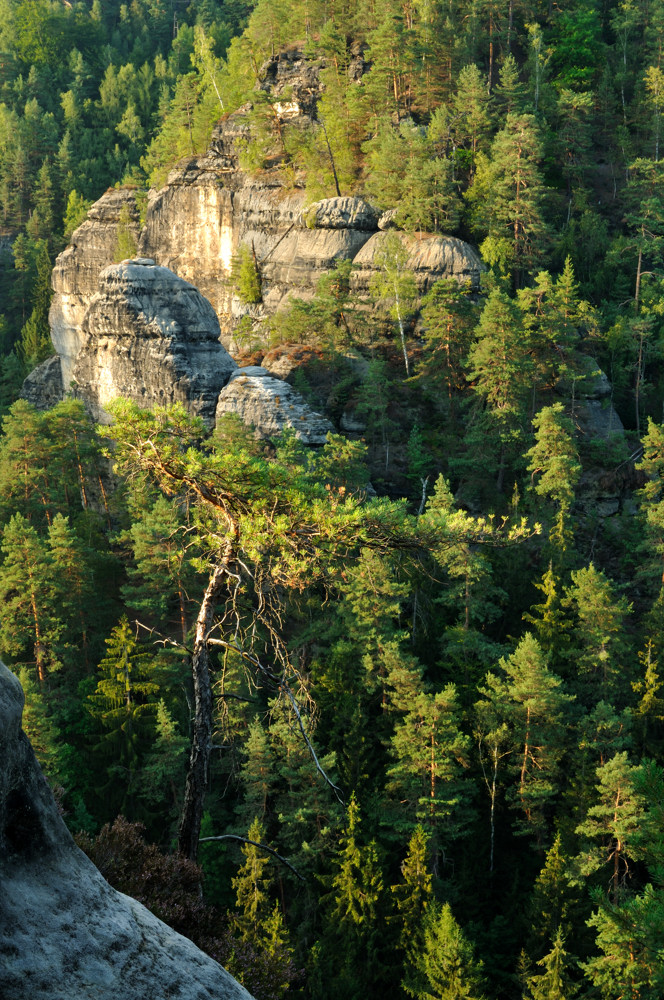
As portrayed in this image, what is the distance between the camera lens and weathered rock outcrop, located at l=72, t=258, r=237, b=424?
4066 centimetres

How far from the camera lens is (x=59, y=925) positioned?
4.11 m

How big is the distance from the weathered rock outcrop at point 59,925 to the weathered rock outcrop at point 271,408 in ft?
103

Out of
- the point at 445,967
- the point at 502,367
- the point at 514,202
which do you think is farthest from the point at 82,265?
the point at 445,967

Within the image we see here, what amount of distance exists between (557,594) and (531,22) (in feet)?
149

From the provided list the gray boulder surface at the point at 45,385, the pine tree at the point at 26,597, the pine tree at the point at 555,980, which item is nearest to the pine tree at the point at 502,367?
the pine tree at the point at 26,597

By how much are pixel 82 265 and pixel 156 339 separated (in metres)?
24.7

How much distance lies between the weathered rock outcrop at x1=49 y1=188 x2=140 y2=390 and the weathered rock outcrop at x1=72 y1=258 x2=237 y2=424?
44.0ft

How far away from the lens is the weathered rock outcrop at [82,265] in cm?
5847

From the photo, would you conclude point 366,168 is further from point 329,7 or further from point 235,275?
point 329,7

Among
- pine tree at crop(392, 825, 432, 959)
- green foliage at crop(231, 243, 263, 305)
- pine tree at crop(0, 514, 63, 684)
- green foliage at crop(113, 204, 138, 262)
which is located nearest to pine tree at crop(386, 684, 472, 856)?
pine tree at crop(392, 825, 432, 959)

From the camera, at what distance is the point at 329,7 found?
5672 cm

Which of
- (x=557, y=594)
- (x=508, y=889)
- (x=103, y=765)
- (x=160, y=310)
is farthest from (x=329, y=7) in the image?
(x=508, y=889)

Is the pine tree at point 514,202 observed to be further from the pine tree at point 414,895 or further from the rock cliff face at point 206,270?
A: the pine tree at point 414,895

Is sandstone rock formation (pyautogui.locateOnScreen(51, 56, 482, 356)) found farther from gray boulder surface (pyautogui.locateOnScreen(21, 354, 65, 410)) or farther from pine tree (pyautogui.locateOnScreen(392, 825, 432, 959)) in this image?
pine tree (pyautogui.locateOnScreen(392, 825, 432, 959))
